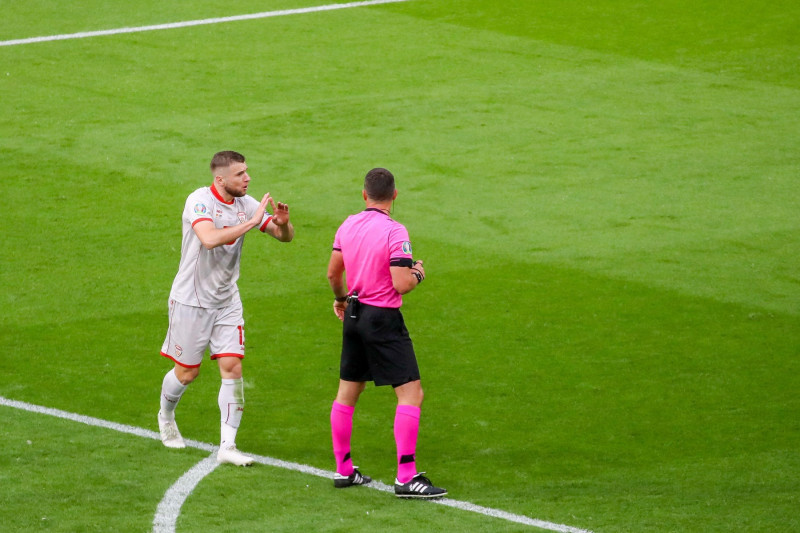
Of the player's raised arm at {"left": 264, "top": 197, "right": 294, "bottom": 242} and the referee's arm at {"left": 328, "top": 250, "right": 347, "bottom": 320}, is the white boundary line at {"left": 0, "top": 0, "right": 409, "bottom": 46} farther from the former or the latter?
the referee's arm at {"left": 328, "top": 250, "right": 347, "bottom": 320}

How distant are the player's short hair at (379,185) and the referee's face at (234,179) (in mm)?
916

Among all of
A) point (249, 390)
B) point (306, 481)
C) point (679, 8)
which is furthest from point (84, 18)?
point (306, 481)

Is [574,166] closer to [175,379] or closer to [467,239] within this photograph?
[467,239]

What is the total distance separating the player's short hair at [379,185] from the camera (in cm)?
765

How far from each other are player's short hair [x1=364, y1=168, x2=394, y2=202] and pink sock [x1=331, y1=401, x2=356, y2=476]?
134 cm

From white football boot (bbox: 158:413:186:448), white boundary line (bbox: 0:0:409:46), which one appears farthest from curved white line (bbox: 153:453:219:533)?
white boundary line (bbox: 0:0:409:46)

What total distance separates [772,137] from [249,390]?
1055cm

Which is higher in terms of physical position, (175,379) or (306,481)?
(175,379)

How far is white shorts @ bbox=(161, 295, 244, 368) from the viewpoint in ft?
27.1

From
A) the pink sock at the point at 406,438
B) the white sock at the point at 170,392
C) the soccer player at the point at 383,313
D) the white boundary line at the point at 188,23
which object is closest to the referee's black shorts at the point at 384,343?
the soccer player at the point at 383,313

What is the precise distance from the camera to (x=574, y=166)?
16.3 m

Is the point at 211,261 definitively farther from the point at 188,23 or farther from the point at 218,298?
the point at 188,23

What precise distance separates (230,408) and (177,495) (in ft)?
2.62

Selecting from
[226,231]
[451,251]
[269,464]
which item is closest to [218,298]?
[226,231]
